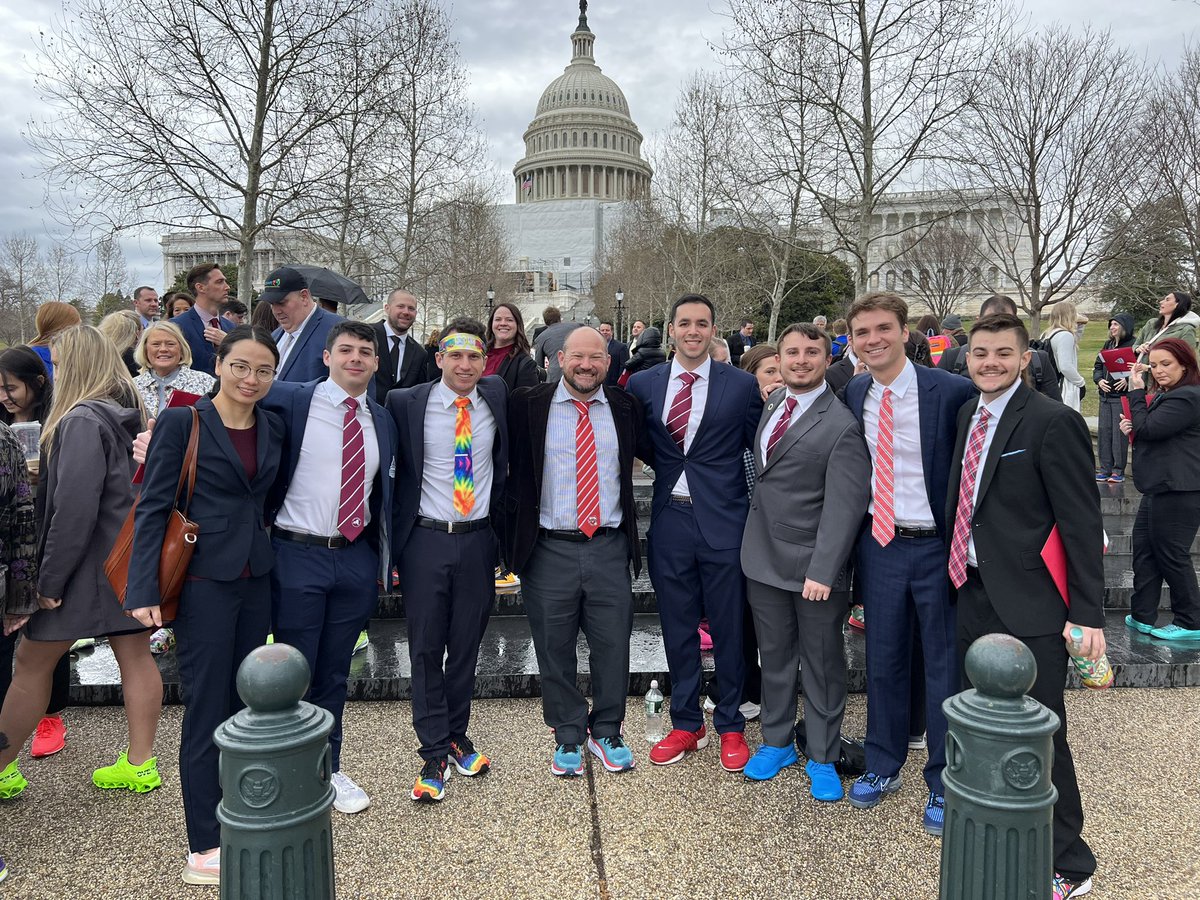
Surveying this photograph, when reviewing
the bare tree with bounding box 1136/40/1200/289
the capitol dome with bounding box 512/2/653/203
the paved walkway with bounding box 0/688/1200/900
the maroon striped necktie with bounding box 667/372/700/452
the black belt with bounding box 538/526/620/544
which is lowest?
the paved walkway with bounding box 0/688/1200/900

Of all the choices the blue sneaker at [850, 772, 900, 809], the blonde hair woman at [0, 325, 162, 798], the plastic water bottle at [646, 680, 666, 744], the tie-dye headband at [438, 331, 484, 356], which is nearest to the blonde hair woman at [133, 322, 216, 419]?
the blonde hair woman at [0, 325, 162, 798]

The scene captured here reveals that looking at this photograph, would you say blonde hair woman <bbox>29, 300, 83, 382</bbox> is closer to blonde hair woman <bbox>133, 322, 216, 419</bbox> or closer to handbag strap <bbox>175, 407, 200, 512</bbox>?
blonde hair woman <bbox>133, 322, 216, 419</bbox>

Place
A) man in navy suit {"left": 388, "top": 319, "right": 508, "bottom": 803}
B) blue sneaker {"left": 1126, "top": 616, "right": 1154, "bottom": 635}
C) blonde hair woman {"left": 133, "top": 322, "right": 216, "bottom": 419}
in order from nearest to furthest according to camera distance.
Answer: man in navy suit {"left": 388, "top": 319, "right": 508, "bottom": 803} < blonde hair woman {"left": 133, "top": 322, "right": 216, "bottom": 419} < blue sneaker {"left": 1126, "top": 616, "right": 1154, "bottom": 635}

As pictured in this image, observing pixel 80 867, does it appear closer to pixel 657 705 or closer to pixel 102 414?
pixel 102 414

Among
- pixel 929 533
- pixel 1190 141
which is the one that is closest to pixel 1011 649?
pixel 929 533

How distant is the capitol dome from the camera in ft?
330

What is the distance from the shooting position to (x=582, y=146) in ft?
332

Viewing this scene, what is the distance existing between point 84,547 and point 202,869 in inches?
62.6

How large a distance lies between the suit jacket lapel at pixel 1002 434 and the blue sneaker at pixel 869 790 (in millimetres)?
1553

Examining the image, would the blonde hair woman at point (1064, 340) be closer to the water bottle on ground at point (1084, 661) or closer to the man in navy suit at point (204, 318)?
the water bottle on ground at point (1084, 661)

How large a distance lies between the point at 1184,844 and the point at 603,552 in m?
3.03

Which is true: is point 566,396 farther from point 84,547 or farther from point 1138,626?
point 1138,626

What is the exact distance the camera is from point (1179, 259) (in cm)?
1947

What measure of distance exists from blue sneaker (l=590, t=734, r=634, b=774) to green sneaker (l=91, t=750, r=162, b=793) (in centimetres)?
233
